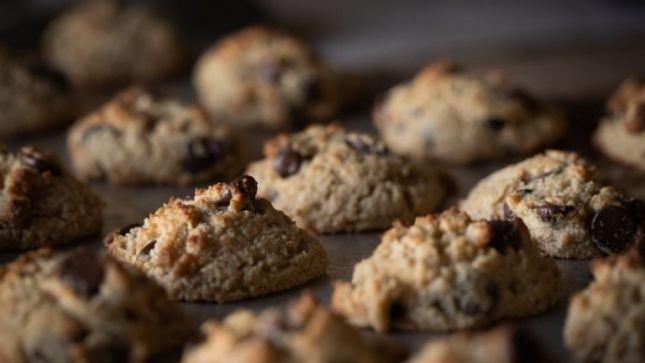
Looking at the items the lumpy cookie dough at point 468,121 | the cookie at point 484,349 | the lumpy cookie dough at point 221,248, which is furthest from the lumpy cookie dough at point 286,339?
the lumpy cookie dough at point 468,121

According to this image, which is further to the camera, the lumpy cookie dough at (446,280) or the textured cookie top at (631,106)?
the textured cookie top at (631,106)

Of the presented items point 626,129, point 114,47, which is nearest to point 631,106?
point 626,129

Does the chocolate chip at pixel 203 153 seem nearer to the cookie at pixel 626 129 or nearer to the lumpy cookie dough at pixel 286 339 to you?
the cookie at pixel 626 129

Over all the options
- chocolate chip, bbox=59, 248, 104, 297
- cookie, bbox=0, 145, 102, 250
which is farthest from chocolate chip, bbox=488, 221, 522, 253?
cookie, bbox=0, 145, 102, 250

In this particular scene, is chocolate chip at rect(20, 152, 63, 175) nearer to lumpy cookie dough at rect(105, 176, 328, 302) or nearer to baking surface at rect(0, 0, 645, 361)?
baking surface at rect(0, 0, 645, 361)

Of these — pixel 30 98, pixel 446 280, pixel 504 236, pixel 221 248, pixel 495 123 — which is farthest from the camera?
pixel 30 98

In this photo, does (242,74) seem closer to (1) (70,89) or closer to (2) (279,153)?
(1) (70,89)

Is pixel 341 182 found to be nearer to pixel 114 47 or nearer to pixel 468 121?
pixel 468 121
